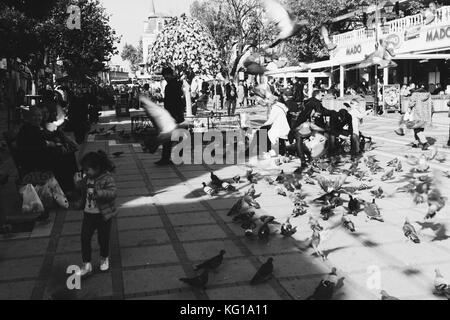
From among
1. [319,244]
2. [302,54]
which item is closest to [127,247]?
[319,244]

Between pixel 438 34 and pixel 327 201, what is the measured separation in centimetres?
1826

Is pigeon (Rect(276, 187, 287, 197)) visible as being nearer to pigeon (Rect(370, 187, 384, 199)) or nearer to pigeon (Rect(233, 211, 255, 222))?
pigeon (Rect(370, 187, 384, 199))

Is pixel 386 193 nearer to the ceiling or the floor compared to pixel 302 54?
nearer to the floor

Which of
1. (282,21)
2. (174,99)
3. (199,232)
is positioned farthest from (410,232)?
(174,99)

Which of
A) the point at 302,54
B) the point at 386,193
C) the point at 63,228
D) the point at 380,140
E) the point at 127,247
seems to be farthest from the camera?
the point at 302,54

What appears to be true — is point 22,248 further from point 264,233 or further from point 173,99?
point 173,99

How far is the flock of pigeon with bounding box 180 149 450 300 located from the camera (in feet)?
14.0

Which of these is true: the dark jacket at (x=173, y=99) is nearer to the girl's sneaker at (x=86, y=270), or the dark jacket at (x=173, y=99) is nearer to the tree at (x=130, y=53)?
the girl's sneaker at (x=86, y=270)

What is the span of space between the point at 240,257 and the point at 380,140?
32.6 feet

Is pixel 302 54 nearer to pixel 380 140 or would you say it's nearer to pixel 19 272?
pixel 380 140

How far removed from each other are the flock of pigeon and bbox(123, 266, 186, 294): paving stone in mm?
259

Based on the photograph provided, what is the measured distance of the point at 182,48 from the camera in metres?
18.5

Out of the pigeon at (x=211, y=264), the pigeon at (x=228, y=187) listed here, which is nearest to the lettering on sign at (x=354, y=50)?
the pigeon at (x=228, y=187)
